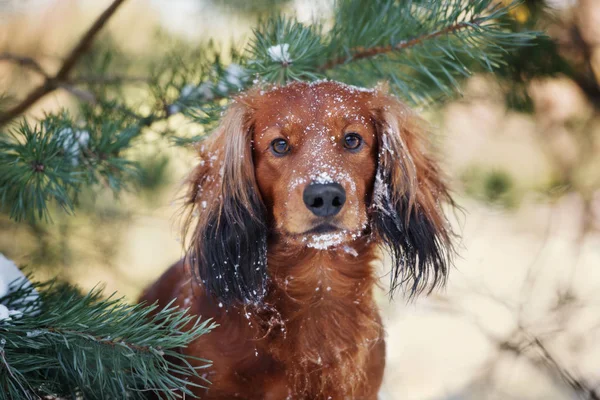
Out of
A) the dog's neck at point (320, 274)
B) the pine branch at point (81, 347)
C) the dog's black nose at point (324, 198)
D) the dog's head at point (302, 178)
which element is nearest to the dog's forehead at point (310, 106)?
the dog's head at point (302, 178)

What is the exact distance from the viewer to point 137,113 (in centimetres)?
210

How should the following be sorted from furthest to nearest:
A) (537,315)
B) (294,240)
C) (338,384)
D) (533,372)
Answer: (533,372)
(537,315)
(338,384)
(294,240)

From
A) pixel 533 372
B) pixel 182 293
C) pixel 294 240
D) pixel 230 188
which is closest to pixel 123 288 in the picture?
pixel 182 293

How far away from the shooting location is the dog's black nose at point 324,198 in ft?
5.34

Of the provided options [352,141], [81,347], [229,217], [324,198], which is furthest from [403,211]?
[81,347]

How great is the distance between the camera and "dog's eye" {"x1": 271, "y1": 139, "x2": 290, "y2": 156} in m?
1.83

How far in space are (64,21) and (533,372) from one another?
2.61 meters

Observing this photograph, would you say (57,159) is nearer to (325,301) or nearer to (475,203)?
(325,301)

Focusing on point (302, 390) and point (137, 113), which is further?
point (137, 113)

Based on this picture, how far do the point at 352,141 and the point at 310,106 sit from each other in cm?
15

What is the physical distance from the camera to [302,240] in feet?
5.64

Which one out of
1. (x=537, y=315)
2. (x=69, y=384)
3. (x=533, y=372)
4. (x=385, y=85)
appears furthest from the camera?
(x=533, y=372)

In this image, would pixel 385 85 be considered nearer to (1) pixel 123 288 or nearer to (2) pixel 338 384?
(2) pixel 338 384

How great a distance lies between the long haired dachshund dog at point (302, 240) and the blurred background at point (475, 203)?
1.20 feet
